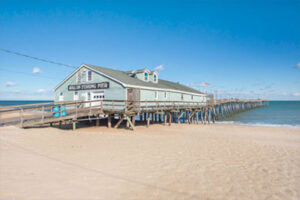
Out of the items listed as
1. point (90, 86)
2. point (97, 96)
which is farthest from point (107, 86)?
point (90, 86)

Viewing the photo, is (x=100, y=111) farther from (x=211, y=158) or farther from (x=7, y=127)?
(x=211, y=158)

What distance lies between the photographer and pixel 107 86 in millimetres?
18141

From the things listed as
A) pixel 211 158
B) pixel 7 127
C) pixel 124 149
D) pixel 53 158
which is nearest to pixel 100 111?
pixel 7 127

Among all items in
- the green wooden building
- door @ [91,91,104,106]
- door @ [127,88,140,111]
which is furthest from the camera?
door @ [91,91,104,106]

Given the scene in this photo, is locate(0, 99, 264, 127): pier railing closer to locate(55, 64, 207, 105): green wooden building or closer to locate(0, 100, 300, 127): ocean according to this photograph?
locate(55, 64, 207, 105): green wooden building

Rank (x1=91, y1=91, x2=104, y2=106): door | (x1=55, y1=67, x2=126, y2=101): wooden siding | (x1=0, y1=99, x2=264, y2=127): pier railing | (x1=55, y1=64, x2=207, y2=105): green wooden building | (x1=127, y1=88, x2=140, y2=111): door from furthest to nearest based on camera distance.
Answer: (x1=91, y1=91, x2=104, y2=106): door < (x1=55, y1=64, x2=207, y2=105): green wooden building < (x1=55, y1=67, x2=126, y2=101): wooden siding < (x1=127, y1=88, x2=140, y2=111): door < (x1=0, y1=99, x2=264, y2=127): pier railing

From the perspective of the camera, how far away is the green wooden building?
57.6 ft

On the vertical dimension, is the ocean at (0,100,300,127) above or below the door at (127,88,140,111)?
below

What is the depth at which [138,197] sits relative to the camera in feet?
13.7

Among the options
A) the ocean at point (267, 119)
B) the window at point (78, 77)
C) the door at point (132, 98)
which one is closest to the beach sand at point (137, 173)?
the door at point (132, 98)

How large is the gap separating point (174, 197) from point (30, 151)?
244 inches

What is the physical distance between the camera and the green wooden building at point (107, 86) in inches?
691

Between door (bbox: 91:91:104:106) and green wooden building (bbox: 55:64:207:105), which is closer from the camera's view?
green wooden building (bbox: 55:64:207:105)

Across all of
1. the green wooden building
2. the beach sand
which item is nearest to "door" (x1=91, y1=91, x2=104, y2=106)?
the green wooden building
